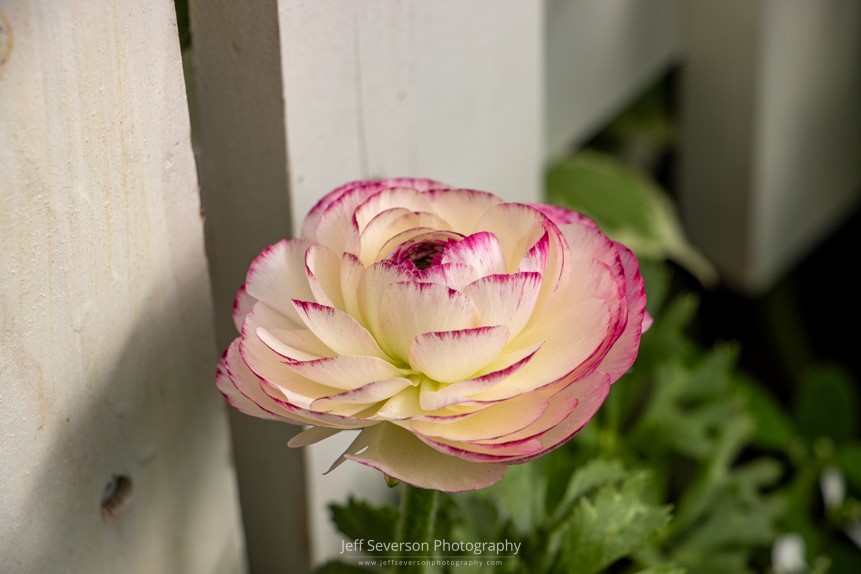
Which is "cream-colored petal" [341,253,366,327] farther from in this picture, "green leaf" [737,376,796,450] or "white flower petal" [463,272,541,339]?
"green leaf" [737,376,796,450]

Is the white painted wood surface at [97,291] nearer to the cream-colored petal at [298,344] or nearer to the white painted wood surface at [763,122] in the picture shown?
the cream-colored petal at [298,344]

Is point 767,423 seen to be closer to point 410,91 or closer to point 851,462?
point 851,462

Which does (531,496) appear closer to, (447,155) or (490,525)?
(490,525)

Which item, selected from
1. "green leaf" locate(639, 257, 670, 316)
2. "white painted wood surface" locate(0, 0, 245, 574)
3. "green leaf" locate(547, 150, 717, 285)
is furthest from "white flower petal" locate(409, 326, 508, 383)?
"green leaf" locate(547, 150, 717, 285)

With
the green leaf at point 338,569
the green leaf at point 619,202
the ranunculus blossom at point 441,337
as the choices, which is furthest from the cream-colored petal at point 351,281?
the green leaf at point 619,202

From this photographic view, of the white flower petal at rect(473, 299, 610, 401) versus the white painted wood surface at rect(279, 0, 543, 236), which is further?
the white painted wood surface at rect(279, 0, 543, 236)
